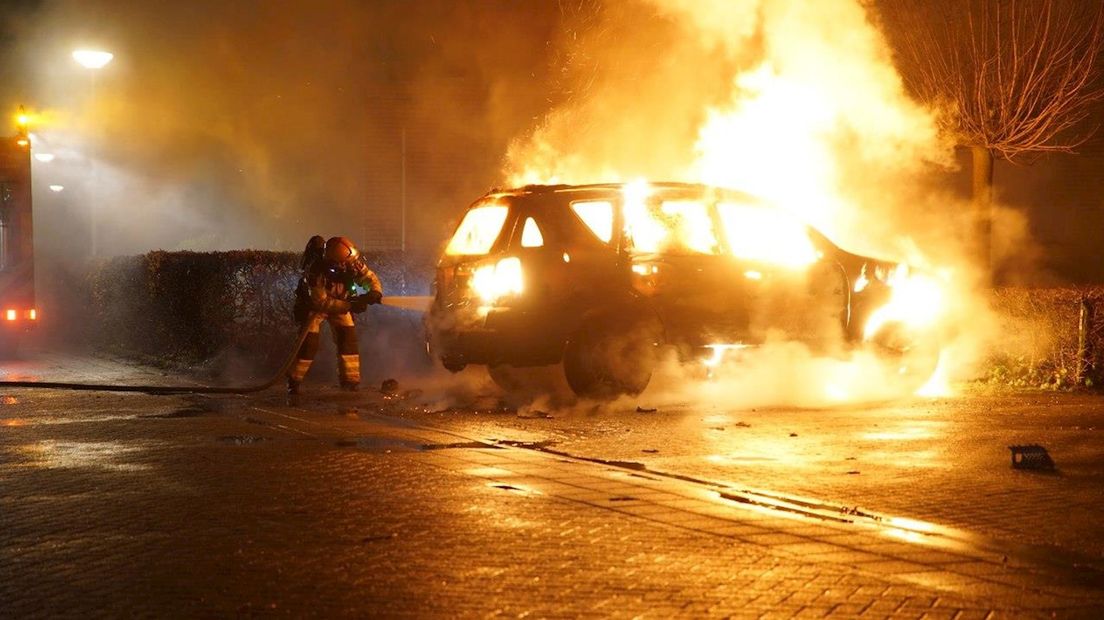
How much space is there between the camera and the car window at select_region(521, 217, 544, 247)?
11.3m

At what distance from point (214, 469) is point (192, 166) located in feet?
89.5

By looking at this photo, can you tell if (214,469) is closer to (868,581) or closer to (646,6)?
(868,581)

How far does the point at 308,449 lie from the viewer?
917 cm

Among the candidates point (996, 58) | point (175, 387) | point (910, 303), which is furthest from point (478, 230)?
point (996, 58)

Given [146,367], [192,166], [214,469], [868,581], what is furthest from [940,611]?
[192,166]

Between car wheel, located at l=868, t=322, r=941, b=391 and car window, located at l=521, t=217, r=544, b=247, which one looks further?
car wheel, located at l=868, t=322, r=941, b=391

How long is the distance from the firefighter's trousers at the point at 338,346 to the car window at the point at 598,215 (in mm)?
2680

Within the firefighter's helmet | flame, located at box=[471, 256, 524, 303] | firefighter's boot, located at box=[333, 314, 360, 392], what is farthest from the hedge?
flame, located at box=[471, 256, 524, 303]

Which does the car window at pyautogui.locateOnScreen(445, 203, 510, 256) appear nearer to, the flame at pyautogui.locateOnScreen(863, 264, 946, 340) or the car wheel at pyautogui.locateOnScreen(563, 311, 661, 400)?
the car wheel at pyautogui.locateOnScreen(563, 311, 661, 400)

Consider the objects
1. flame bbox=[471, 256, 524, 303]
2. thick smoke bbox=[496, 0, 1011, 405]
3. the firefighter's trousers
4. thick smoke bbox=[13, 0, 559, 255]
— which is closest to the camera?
flame bbox=[471, 256, 524, 303]

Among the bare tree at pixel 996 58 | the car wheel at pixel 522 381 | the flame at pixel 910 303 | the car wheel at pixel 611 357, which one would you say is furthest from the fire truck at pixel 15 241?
the flame at pixel 910 303

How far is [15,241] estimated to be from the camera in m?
18.8

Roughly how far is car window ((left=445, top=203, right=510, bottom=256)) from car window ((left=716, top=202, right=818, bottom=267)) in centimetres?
183

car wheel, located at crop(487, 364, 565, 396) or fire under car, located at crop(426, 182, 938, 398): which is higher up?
fire under car, located at crop(426, 182, 938, 398)
